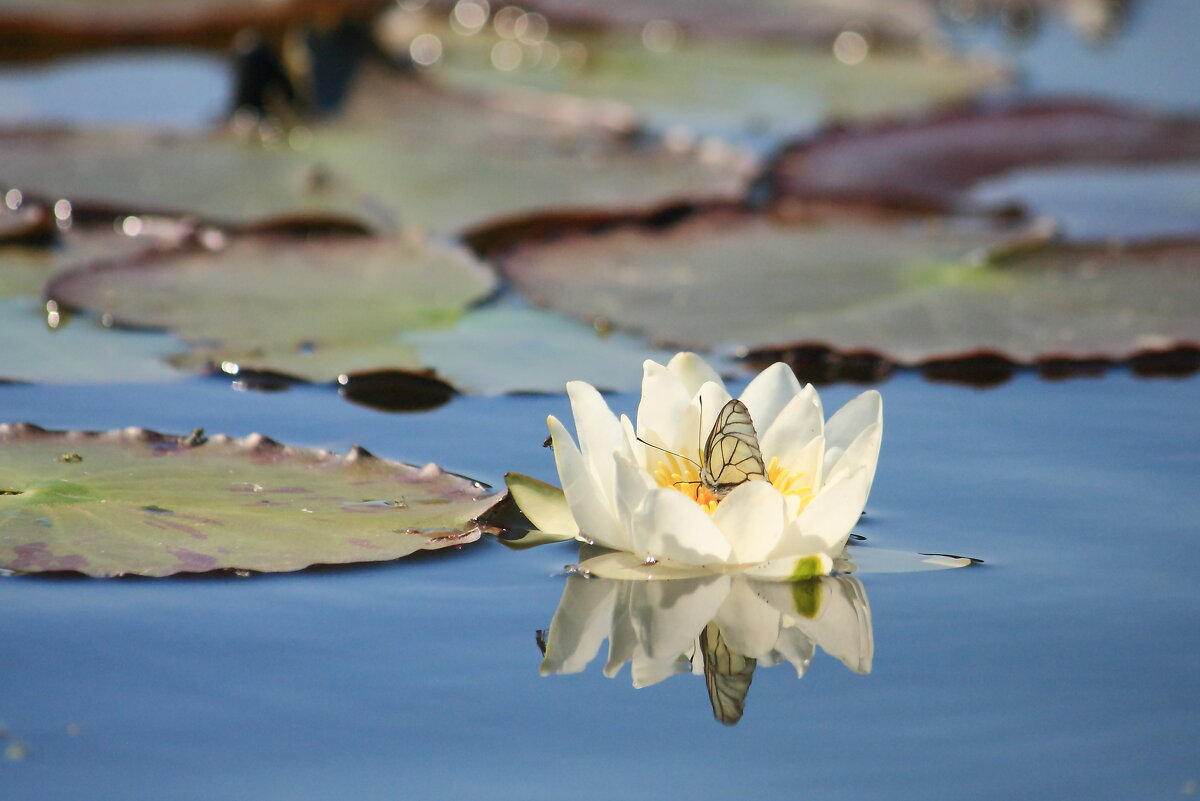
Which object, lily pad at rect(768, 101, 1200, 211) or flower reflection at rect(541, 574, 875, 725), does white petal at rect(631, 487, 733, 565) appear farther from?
lily pad at rect(768, 101, 1200, 211)

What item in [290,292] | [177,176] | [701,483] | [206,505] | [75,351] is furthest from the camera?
[177,176]

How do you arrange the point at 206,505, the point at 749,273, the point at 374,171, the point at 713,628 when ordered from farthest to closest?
the point at 374,171 → the point at 749,273 → the point at 206,505 → the point at 713,628

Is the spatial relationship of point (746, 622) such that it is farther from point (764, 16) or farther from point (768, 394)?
point (764, 16)

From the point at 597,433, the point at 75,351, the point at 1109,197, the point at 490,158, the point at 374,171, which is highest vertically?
the point at 1109,197

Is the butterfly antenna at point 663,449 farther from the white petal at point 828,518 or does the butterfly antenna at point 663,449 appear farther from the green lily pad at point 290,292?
the green lily pad at point 290,292

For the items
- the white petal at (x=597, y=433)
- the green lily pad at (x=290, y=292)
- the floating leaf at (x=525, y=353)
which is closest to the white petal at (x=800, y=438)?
the white petal at (x=597, y=433)

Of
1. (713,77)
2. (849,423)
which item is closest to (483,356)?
(849,423)

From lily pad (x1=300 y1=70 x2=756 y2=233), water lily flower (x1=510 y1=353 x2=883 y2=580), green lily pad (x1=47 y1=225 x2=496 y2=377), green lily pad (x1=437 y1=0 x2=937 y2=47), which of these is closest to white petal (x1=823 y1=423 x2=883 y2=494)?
water lily flower (x1=510 y1=353 x2=883 y2=580)
